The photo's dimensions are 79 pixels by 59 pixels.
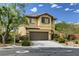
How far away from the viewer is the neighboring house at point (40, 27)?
38.2ft

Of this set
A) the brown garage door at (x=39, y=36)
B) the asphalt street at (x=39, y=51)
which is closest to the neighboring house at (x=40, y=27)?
the brown garage door at (x=39, y=36)

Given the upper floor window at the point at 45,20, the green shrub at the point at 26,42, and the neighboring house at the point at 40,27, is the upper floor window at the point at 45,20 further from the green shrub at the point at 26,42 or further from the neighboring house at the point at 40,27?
the green shrub at the point at 26,42

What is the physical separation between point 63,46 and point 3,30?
1.03m

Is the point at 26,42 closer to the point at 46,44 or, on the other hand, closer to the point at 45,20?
the point at 46,44

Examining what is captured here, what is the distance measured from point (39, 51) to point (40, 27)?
40cm

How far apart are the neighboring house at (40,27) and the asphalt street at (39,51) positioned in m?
0.21

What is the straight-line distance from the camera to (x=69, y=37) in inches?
459

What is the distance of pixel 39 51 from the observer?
1163 centimetres

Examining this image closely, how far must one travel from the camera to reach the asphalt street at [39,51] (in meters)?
11.6

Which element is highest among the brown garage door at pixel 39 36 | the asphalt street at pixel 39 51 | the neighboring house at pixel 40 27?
the neighboring house at pixel 40 27

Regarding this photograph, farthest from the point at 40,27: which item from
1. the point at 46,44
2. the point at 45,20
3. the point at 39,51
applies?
the point at 39,51

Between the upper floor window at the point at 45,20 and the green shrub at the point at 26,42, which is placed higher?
the upper floor window at the point at 45,20

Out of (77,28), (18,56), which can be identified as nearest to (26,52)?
(18,56)

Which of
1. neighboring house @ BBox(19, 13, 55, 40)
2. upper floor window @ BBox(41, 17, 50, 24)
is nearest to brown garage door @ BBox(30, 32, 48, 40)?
neighboring house @ BBox(19, 13, 55, 40)
